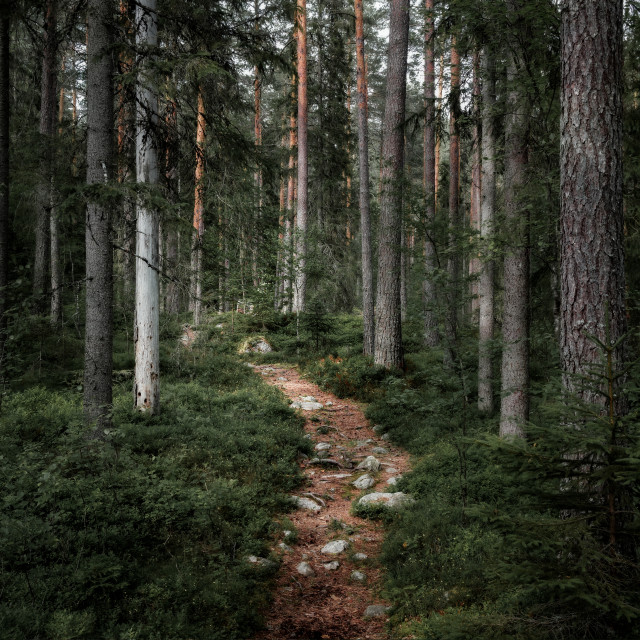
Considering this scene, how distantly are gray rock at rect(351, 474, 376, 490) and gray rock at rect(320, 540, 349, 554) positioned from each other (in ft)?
5.20

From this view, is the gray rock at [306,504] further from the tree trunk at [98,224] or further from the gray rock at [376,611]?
the tree trunk at [98,224]

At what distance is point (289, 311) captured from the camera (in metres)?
18.8

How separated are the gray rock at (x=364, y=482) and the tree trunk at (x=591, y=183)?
4.10m

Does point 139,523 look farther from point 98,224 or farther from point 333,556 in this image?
point 98,224

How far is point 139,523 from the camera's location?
484 cm

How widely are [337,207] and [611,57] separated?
63.1ft

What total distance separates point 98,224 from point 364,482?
5.61 metres

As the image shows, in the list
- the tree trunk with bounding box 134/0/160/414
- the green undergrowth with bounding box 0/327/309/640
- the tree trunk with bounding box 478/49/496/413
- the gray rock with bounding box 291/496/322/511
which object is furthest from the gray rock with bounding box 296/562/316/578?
the tree trunk with bounding box 478/49/496/413

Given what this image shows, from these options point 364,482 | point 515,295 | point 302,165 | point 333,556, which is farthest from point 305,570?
point 302,165

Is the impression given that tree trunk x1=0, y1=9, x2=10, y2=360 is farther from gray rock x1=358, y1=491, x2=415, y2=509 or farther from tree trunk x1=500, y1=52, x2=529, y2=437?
tree trunk x1=500, y1=52, x2=529, y2=437

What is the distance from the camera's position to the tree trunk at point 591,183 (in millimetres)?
3557

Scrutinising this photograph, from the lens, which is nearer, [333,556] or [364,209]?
[333,556]

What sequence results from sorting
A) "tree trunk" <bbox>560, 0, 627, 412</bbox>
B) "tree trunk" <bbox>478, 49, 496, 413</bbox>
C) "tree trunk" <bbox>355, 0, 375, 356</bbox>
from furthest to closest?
1. "tree trunk" <bbox>355, 0, 375, 356</bbox>
2. "tree trunk" <bbox>478, 49, 496, 413</bbox>
3. "tree trunk" <bbox>560, 0, 627, 412</bbox>

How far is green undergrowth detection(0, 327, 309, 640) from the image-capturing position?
3568 mm
